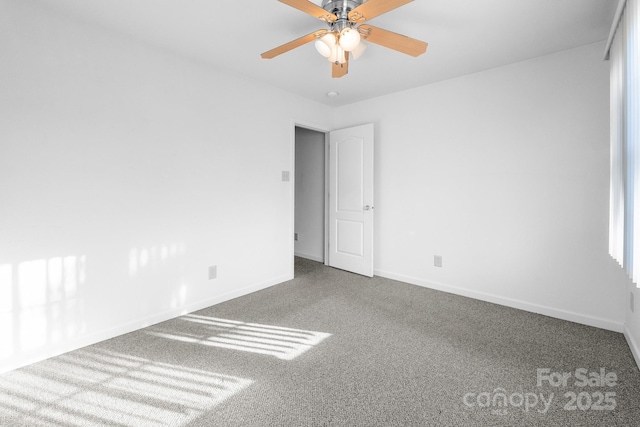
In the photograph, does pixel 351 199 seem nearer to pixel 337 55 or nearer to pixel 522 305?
pixel 522 305

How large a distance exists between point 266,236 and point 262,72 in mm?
1857

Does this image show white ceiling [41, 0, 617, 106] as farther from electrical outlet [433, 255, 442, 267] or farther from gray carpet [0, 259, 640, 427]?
gray carpet [0, 259, 640, 427]

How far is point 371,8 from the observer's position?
5.53 ft

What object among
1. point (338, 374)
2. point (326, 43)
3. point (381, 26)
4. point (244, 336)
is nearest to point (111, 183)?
point (244, 336)

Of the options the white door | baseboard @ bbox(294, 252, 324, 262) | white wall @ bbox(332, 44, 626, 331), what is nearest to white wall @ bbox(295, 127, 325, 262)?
baseboard @ bbox(294, 252, 324, 262)

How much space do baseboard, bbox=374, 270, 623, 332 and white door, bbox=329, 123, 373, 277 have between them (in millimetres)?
570

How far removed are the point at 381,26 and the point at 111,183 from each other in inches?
97.4

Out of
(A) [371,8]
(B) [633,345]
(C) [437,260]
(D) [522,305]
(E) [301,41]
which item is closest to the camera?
(A) [371,8]

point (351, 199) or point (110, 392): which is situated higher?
point (351, 199)

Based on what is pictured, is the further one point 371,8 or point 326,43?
point 326,43

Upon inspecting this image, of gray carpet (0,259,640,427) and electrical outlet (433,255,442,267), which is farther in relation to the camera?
electrical outlet (433,255,442,267)

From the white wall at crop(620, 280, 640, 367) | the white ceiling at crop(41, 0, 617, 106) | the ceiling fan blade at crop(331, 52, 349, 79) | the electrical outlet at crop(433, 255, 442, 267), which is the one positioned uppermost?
the white ceiling at crop(41, 0, 617, 106)

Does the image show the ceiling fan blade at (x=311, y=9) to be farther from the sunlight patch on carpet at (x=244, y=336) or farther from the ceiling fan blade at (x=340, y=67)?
the sunlight patch on carpet at (x=244, y=336)

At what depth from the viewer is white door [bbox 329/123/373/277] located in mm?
4102
